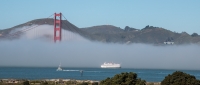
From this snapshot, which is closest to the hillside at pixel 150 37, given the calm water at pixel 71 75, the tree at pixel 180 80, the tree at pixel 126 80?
the calm water at pixel 71 75

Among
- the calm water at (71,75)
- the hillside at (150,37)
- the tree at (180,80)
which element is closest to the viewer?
the tree at (180,80)

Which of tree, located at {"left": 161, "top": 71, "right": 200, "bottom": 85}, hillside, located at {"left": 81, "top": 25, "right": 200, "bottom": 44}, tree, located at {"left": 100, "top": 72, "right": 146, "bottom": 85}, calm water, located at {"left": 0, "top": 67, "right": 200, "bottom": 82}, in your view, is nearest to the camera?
tree, located at {"left": 100, "top": 72, "right": 146, "bottom": 85}

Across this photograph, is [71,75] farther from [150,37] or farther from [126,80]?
[150,37]

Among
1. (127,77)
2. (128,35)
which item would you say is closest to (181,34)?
(128,35)

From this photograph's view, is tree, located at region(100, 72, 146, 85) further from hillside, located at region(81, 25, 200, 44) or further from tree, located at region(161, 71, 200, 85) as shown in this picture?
hillside, located at region(81, 25, 200, 44)

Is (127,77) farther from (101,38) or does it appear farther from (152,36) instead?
(152,36)

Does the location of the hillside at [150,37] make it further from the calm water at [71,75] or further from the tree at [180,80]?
the tree at [180,80]

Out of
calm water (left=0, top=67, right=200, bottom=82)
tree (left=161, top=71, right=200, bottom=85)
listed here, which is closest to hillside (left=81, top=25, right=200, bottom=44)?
calm water (left=0, top=67, right=200, bottom=82)

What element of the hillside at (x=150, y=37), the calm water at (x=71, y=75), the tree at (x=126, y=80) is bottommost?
the tree at (x=126, y=80)

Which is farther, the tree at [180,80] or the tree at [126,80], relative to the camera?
the tree at [180,80]

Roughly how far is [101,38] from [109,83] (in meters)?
142

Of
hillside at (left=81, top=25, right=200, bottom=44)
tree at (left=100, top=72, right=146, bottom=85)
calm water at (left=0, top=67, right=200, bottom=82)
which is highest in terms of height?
hillside at (left=81, top=25, right=200, bottom=44)

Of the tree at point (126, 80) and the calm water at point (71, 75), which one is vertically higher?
the calm water at point (71, 75)

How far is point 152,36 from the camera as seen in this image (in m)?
187
